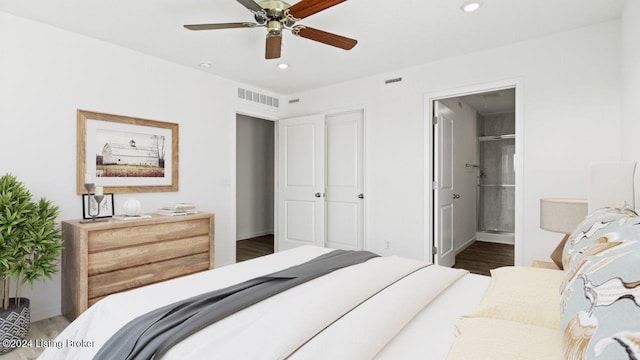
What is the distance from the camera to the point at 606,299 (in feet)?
2.04

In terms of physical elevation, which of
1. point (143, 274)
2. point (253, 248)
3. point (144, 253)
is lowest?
point (253, 248)

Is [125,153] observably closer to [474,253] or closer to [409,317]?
[409,317]

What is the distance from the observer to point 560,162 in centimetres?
287

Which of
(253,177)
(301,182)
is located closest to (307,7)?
(301,182)

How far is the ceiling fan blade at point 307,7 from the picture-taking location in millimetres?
1861

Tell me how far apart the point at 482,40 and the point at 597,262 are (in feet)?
9.22

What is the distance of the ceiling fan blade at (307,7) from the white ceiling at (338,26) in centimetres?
47

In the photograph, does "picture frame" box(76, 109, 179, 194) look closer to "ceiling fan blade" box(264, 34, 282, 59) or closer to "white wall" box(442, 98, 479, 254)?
"ceiling fan blade" box(264, 34, 282, 59)

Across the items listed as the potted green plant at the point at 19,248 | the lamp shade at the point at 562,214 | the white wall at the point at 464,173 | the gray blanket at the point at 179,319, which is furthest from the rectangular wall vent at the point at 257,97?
the lamp shade at the point at 562,214

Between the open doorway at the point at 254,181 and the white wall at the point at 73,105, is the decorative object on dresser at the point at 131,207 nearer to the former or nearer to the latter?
the white wall at the point at 73,105

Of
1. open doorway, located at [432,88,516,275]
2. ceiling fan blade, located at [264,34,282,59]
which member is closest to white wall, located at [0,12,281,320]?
ceiling fan blade, located at [264,34,282,59]

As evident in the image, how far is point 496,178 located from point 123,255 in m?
5.98

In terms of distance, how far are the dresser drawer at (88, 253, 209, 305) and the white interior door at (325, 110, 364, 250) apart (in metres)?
1.81

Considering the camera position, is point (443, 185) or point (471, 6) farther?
point (443, 185)
